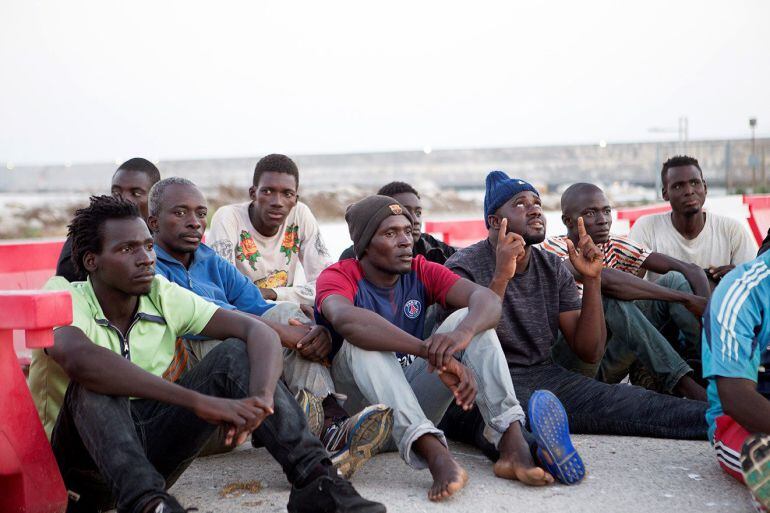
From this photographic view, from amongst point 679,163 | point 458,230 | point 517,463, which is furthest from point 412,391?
point 458,230

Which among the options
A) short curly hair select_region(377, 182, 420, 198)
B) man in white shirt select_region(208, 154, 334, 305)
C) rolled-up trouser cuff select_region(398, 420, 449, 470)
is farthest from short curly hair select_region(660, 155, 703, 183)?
rolled-up trouser cuff select_region(398, 420, 449, 470)

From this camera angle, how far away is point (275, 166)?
650 centimetres

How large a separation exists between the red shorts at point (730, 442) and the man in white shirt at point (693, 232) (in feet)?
9.72

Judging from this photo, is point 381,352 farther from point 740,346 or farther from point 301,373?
point 740,346

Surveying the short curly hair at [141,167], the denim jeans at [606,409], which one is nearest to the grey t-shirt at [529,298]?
the denim jeans at [606,409]

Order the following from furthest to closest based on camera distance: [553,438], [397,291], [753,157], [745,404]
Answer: [753,157] → [397,291] → [553,438] → [745,404]

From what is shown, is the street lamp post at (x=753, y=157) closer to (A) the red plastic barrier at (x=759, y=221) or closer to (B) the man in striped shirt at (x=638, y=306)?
(A) the red plastic barrier at (x=759, y=221)

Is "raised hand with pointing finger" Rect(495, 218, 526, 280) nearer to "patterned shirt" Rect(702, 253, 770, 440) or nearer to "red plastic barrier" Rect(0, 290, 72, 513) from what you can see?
"patterned shirt" Rect(702, 253, 770, 440)

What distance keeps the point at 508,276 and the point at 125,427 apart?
2238 mm

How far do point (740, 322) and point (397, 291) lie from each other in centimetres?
175

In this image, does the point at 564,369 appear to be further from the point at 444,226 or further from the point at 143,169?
the point at 444,226

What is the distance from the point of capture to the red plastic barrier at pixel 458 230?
8852mm

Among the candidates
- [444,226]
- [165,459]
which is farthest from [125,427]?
[444,226]

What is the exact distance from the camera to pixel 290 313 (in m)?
4.92
